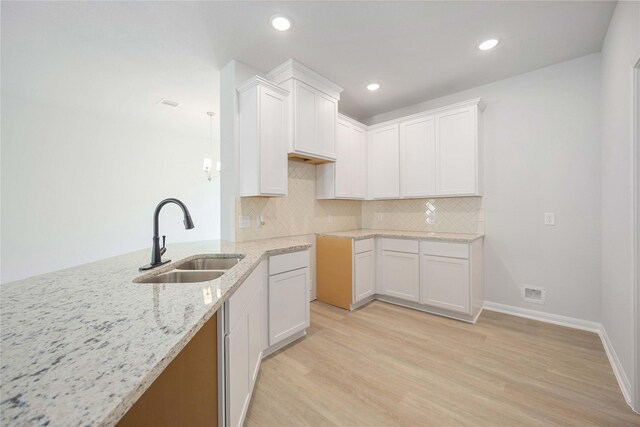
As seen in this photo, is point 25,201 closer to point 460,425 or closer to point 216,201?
point 216,201

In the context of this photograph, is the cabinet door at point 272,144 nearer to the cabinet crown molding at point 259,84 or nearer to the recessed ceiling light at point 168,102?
the cabinet crown molding at point 259,84

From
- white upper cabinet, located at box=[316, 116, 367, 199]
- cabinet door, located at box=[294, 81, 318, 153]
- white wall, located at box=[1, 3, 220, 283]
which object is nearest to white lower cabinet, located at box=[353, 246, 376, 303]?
white upper cabinet, located at box=[316, 116, 367, 199]

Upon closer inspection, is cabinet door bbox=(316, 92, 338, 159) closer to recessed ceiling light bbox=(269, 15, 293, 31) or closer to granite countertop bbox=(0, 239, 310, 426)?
recessed ceiling light bbox=(269, 15, 293, 31)

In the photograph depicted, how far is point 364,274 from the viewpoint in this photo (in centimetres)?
322

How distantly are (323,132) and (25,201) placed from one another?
397 centimetres

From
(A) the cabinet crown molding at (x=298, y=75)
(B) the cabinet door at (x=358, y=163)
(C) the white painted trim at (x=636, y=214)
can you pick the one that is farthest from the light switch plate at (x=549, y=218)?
(A) the cabinet crown molding at (x=298, y=75)

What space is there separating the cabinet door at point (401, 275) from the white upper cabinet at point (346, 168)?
991 millimetres

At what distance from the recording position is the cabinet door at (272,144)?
2447 millimetres

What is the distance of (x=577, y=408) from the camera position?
5.13 feet

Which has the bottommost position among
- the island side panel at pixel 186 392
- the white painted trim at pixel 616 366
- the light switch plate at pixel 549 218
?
the white painted trim at pixel 616 366

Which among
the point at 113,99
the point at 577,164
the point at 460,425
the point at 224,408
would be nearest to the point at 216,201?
the point at 113,99

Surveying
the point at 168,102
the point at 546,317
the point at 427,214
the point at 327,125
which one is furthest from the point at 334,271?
the point at 168,102

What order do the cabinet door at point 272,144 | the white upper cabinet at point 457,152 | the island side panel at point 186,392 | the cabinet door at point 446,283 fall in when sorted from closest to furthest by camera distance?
the island side panel at point 186,392, the cabinet door at point 272,144, the cabinet door at point 446,283, the white upper cabinet at point 457,152

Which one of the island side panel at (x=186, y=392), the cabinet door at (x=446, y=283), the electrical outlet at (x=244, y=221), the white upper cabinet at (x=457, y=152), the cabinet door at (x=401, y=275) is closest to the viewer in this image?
the island side panel at (x=186, y=392)
